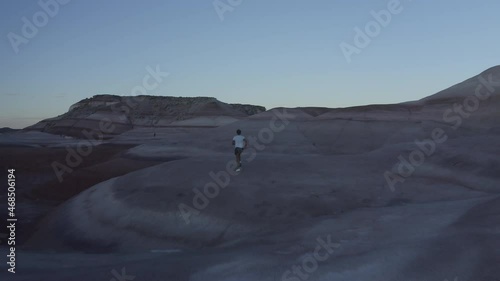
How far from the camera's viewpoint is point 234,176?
17.2 metres

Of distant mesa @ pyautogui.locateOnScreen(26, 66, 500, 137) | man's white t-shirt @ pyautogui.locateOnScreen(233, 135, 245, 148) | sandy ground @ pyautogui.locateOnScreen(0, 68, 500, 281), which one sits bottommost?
sandy ground @ pyautogui.locateOnScreen(0, 68, 500, 281)

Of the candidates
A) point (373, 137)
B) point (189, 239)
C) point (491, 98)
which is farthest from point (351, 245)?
point (491, 98)

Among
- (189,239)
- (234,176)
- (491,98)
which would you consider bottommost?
(189,239)

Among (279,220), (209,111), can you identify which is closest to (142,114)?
(209,111)

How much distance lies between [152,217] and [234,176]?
3.78m

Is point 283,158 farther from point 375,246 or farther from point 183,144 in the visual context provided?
point 183,144

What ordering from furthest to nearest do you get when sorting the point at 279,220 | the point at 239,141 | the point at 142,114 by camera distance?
the point at 142,114 → the point at 239,141 → the point at 279,220

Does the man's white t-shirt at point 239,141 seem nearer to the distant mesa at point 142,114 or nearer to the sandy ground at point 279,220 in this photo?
the sandy ground at point 279,220

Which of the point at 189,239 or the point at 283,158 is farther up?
the point at 283,158

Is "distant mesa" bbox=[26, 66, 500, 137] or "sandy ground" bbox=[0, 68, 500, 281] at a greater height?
"distant mesa" bbox=[26, 66, 500, 137]

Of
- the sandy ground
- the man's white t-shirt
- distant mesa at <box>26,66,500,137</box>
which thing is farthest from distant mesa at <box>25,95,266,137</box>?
the man's white t-shirt

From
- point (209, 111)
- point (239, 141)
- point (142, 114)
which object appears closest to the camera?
point (239, 141)

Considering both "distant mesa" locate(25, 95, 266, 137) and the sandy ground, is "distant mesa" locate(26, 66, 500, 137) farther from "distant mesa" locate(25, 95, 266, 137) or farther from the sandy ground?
the sandy ground

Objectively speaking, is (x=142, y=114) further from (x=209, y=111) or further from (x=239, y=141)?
(x=239, y=141)
